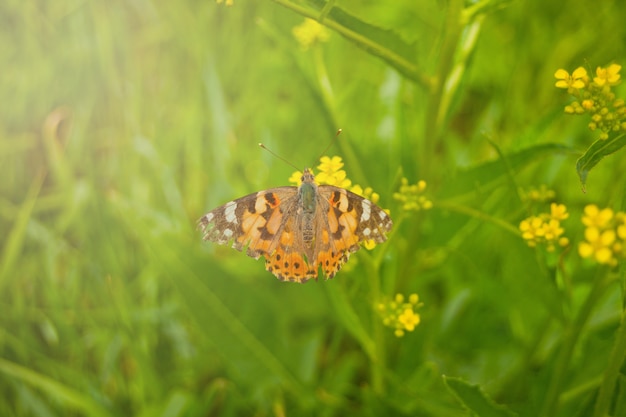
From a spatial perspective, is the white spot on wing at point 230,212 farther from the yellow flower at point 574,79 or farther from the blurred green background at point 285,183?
the yellow flower at point 574,79

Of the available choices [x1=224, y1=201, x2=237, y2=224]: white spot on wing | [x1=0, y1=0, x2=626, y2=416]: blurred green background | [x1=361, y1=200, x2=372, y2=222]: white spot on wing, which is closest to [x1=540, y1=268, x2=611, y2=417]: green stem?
[x1=0, y1=0, x2=626, y2=416]: blurred green background

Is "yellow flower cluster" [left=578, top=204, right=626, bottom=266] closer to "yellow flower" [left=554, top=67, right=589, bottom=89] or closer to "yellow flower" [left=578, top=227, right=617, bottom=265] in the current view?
"yellow flower" [left=578, top=227, right=617, bottom=265]

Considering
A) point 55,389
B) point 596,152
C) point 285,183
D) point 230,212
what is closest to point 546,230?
point 596,152

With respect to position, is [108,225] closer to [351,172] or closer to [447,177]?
[351,172]

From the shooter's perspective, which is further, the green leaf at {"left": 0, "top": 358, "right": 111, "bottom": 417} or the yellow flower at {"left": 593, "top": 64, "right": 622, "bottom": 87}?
the green leaf at {"left": 0, "top": 358, "right": 111, "bottom": 417}

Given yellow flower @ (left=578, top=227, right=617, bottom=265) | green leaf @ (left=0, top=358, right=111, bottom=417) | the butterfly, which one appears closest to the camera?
yellow flower @ (left=578, top=227, right=617, bottom=265)

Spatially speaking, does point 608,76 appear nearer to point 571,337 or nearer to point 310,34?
point 571,337

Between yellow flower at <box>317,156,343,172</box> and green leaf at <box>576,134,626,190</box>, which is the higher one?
yellow flower at <box>317,156,343,172</box>

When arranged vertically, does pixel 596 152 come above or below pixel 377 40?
below
